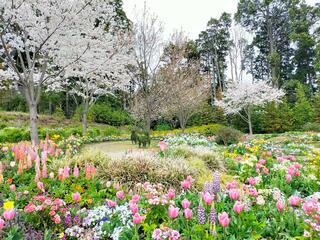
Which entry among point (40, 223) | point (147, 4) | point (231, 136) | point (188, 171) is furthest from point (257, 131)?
point (40, 223)

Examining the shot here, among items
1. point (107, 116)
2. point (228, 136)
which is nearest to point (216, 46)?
point (107, 116)

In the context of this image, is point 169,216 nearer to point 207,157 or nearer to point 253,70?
point 207,157

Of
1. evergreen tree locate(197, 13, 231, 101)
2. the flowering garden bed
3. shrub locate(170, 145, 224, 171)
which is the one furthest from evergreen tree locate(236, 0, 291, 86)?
the flowering garden bed

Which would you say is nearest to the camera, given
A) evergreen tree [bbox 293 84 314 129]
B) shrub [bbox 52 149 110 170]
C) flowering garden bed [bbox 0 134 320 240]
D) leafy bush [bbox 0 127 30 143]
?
flowering garden bed [bbox 0 134 320 240]

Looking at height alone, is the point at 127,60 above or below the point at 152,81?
above

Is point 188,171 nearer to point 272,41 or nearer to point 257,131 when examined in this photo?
point 257,131

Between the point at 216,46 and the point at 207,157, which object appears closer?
the point at 207,157

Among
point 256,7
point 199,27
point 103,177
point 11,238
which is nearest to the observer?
point 11,238

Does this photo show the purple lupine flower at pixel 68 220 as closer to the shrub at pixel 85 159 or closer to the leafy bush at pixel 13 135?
the shrub at pixel 85 159

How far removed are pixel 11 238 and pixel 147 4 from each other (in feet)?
37.7

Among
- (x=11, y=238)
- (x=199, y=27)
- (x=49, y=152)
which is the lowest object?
(x=11, y=238)

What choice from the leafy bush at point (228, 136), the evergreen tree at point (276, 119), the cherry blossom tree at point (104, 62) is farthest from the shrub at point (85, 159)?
the evergreen tree at point (276, 119)

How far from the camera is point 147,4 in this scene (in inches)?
465

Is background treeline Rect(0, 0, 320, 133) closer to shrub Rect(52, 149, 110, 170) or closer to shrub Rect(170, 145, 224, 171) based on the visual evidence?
shrub Rect(170, 145, 224, 171)
